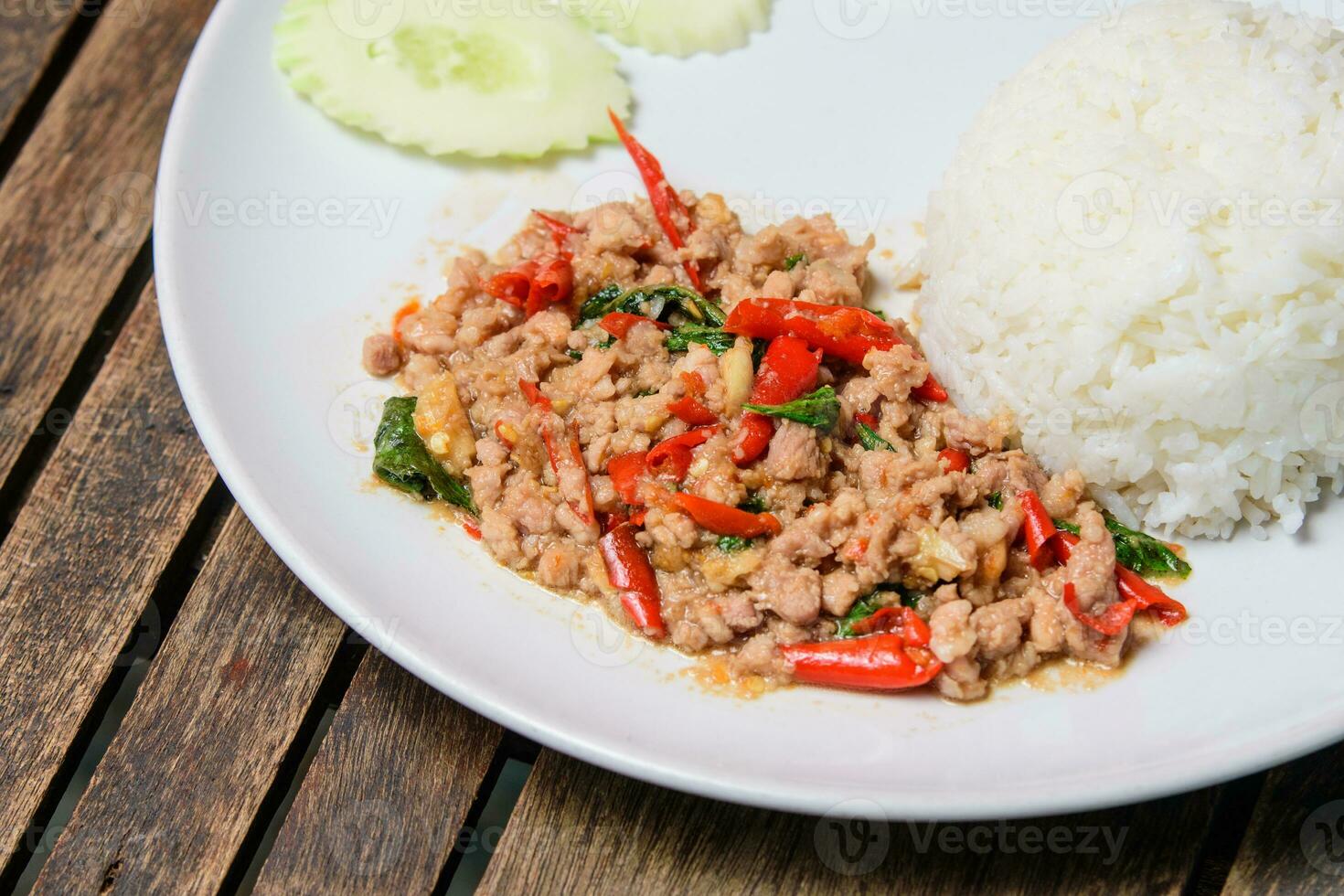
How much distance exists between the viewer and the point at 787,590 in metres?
3.56

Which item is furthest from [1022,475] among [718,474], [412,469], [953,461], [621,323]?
[412,469]

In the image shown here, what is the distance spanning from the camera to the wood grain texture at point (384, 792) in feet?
11.9

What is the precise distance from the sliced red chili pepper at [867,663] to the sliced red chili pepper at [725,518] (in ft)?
1.22

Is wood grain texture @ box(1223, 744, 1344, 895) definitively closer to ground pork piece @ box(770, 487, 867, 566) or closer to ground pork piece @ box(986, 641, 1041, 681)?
ground pork piece @ box(986, 641, 1041, 681)

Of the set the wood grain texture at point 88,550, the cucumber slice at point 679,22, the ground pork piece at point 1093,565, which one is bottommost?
the wood grain texture at point 88,550

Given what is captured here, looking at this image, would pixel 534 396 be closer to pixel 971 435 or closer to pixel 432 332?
pixel 432 332

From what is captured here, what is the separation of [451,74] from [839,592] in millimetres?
2700

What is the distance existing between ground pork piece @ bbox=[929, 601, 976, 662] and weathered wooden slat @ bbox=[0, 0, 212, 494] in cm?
343

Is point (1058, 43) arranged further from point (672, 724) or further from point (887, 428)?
point (672, 724)

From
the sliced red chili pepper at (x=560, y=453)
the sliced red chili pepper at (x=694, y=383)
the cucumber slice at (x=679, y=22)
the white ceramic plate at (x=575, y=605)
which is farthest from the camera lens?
the cucumber slice at (x=679, y=22)

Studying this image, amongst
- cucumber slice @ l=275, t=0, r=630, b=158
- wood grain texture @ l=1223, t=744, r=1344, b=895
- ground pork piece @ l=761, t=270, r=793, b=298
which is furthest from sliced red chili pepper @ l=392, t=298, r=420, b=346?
wood grain texture @ l=1223, t=744, r=1344, b=895

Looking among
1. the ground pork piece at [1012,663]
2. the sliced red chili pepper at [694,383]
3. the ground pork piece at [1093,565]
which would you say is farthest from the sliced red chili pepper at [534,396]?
the ground pork piece at [1093,565]

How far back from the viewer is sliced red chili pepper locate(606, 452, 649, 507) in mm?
3770

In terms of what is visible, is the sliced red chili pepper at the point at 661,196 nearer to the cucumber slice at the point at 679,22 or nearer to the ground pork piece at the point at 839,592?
the cucumber slice at the point at 679,22
